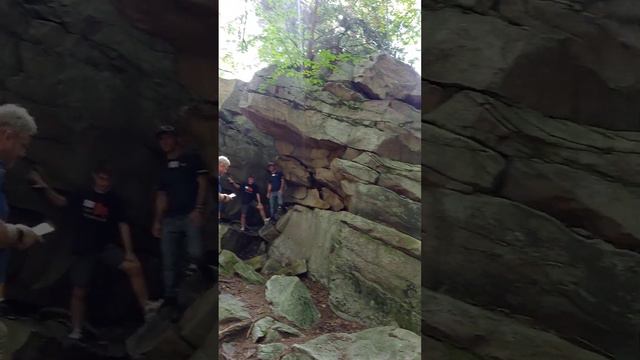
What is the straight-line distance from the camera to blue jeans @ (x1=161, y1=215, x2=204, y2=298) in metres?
2.09

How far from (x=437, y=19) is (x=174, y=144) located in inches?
50.9

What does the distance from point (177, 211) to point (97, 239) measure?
38 cm

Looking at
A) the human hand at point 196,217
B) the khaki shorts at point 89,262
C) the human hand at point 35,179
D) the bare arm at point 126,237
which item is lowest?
the khaki shorts at point 89,262

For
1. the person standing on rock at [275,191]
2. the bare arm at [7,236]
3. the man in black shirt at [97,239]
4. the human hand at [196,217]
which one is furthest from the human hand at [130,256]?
the person standing on rock at [275,191]

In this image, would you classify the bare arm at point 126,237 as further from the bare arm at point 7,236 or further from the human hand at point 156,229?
the bare arm at point 7,236

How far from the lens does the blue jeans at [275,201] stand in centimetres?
739

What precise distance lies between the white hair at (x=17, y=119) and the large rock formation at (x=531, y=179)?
5.68 ft

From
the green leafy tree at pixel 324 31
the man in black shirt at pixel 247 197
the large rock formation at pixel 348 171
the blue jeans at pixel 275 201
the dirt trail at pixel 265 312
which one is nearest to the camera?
the dirt trail at pixel 265 312

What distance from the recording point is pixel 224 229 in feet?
23.6

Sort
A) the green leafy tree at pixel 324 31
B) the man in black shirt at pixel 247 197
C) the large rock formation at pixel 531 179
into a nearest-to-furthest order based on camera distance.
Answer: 1. the large rock formation at pixel 531 179
2. the green leafy tree at pixel 324 31
3. the man in black shirt at pixel 247 197

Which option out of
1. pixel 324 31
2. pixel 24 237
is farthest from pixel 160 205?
pixel 324 31

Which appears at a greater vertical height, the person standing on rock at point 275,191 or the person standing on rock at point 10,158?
the person standing on rock at point 10,158

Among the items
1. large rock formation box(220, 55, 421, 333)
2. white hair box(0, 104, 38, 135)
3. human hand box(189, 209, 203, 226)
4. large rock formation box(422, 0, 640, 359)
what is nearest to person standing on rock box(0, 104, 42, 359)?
white hair box(0, 104, 38, 135)

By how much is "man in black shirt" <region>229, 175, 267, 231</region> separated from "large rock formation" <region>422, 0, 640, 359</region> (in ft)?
18.0
